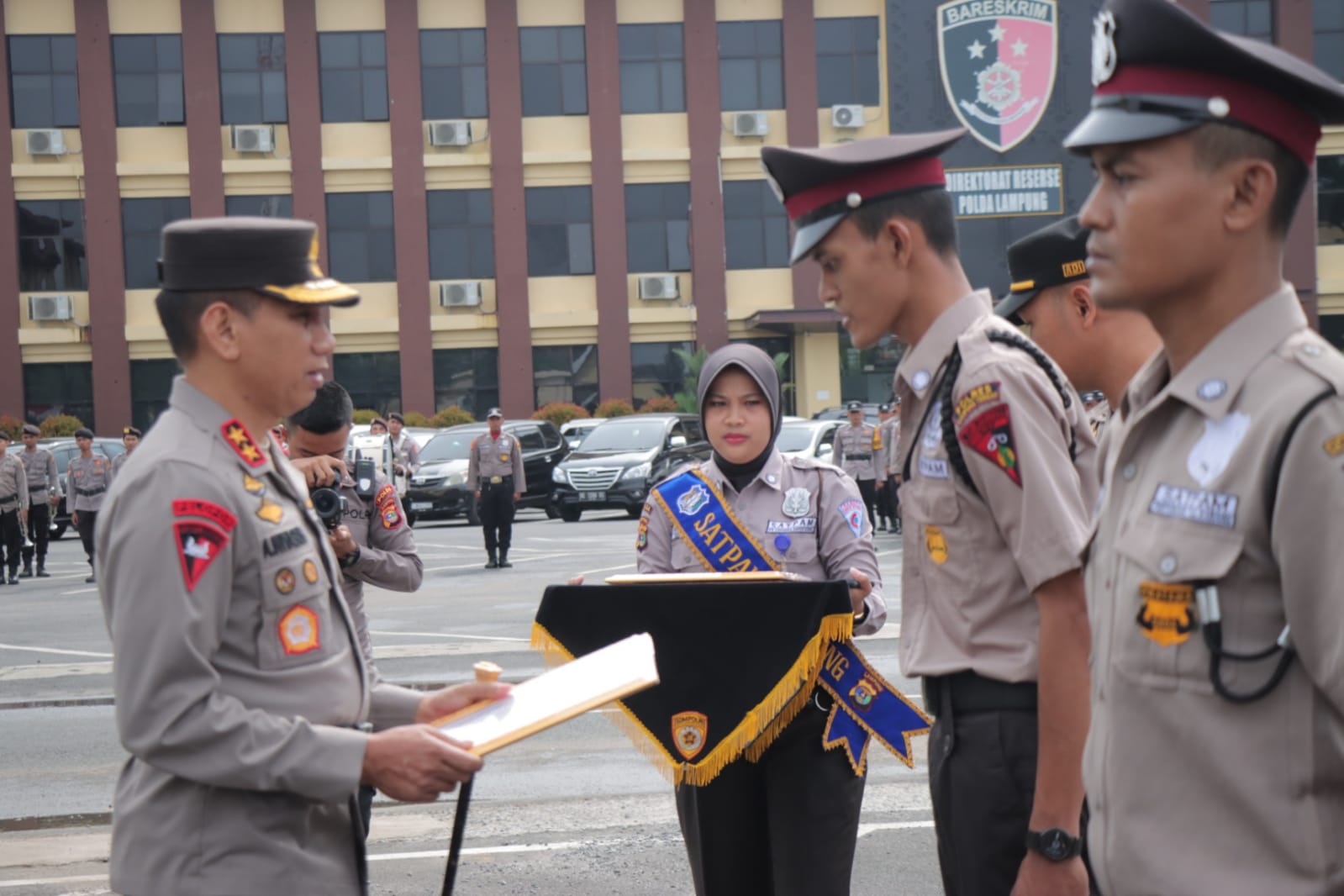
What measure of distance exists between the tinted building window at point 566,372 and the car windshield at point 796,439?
44.7 feet

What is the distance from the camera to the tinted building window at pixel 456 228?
3809 cm

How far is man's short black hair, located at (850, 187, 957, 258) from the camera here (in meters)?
3.12

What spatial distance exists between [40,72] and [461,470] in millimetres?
18418

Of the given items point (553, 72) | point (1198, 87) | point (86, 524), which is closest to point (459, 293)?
point (553, 72)

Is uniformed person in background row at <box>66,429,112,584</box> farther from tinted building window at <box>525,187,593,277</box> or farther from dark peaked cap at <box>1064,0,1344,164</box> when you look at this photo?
dark peaked cap at <box>1064,0,1344,164</box>

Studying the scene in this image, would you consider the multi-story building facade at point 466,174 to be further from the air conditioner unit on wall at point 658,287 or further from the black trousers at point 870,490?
Answer: the black trousers at point 870,490

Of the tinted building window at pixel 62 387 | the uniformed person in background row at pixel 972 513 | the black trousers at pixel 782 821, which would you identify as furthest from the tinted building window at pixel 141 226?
the uniformed person in background row at pixel 972 513

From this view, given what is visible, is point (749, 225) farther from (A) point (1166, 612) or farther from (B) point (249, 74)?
(A) point (1166, 612)

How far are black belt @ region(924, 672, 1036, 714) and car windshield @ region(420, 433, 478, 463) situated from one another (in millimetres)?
24437

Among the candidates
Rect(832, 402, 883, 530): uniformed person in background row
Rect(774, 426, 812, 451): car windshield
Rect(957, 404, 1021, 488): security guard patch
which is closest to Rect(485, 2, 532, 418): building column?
Rect(774, 426, 812, 451): car windshield

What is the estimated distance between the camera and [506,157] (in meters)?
37.9

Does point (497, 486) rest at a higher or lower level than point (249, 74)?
lower

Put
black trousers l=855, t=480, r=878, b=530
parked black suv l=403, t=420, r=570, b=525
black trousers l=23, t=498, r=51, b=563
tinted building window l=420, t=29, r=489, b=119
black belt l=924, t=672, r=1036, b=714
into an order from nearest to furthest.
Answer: black belt l=924, t=672, r=1036, b=714 < black trousers l=23, t=498, r=51, b=563 < black trousers l=855, t=480, r=878, b=530 < parked black suv l=403, t=420, r=570, b=525 < tinted building window l=420, t=29, r=489, b=119

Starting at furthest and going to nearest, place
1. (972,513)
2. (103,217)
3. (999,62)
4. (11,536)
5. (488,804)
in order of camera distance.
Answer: (103,217) < (999,62) < (11,536) < (488,804) < (972,513)
